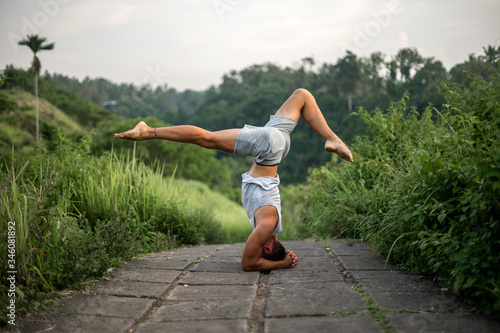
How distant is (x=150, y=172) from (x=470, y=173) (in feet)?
13.6

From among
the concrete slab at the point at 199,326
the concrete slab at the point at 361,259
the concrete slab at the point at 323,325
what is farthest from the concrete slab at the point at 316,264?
the concrete slab at the point at 199,326

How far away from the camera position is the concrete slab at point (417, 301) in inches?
81.4

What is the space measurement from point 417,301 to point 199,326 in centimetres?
114

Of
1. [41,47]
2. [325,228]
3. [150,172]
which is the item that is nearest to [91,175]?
[150,172]

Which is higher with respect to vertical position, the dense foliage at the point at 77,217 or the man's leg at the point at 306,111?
the man's leg at the point at 306,111

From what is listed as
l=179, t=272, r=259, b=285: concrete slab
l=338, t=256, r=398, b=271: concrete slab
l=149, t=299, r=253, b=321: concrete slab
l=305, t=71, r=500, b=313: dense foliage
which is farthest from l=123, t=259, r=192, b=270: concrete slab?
l=305, t=71, r=500, b=313: dense foliage

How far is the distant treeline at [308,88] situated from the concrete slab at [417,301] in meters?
1.67

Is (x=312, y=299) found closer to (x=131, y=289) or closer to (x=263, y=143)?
(x=131, y=289)

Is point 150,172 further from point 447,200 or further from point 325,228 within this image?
point 447,200

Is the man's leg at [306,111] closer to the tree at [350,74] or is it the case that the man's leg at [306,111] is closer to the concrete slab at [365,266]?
the concrete slab at [365,266]

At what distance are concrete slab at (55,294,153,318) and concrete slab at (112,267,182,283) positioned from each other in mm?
413

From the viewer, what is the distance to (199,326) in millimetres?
1961

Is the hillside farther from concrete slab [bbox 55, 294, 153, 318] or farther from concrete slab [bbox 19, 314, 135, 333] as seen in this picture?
concrete slab [bbox 19, 314, 135, 333]

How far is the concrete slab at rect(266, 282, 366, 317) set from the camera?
211cm
